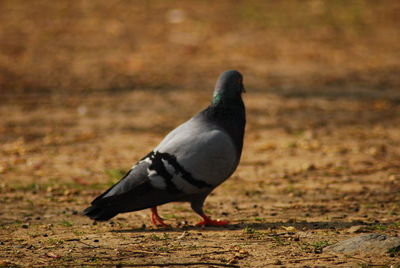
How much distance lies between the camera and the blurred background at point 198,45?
1219 centimetres

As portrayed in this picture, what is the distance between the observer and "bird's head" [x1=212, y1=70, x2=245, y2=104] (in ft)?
18.0

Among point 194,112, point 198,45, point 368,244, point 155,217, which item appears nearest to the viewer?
Result: point 368,244

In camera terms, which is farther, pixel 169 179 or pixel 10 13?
pixel 10 13

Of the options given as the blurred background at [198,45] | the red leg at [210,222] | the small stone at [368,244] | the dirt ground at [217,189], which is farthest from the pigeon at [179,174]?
the blurred background at [198,45]

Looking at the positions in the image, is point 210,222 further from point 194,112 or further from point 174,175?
point 194,112

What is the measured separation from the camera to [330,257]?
14.1 feet

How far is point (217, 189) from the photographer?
21.8ft

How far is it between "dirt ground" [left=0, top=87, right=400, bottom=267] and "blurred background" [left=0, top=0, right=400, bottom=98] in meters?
1.00

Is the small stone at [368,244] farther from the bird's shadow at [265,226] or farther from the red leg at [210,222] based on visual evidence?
the red leg at [210,222]

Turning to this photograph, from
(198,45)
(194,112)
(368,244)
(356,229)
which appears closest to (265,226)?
(356,229)

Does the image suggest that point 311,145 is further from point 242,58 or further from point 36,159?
point 242,58

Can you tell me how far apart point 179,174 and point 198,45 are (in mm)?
10027

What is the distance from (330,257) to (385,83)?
26.3 feet

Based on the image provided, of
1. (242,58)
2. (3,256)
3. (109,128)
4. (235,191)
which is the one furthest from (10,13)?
(3,256)
